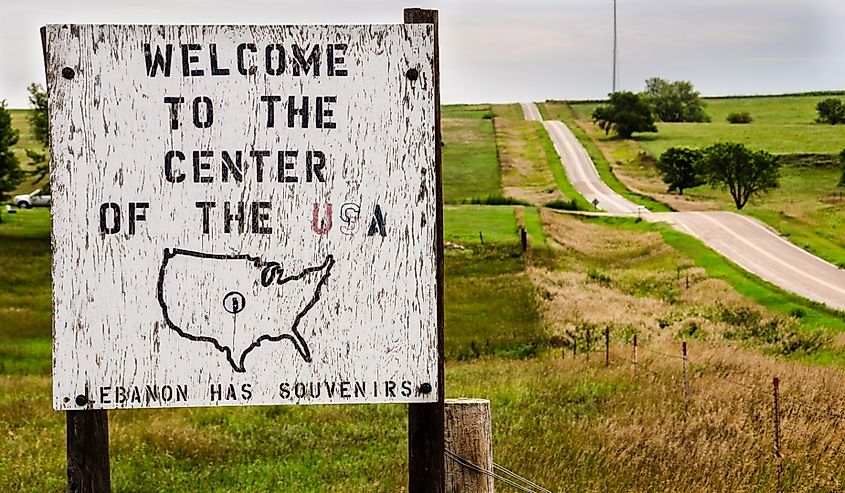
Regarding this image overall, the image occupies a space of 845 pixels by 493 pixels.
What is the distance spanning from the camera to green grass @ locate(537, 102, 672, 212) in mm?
72875

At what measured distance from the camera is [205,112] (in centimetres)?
471

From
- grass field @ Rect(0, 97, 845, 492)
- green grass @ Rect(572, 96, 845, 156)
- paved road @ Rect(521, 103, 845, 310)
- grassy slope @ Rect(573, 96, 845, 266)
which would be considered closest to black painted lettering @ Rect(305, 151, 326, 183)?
grass field @ Rect(0, 97, 845, 492)

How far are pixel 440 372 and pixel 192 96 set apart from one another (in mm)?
1683

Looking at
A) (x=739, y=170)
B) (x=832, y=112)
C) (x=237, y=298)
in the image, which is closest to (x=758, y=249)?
(x=739, y=170)

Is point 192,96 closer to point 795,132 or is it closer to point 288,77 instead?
point 288,77

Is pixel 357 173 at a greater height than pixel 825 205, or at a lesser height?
greater

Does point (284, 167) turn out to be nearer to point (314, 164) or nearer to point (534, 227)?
point (314, 164)

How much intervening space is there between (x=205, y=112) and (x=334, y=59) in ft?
2.07

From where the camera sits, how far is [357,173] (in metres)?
4.72

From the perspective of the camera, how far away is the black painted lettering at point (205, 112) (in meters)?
4.71

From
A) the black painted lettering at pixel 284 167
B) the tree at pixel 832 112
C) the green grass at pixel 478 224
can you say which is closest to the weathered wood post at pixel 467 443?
the black painted lettering at pixel 284 167

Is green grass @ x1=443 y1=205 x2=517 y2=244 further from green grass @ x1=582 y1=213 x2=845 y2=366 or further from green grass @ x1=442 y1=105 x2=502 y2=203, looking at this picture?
green grass @ x1=442 y1=105 x2=502 y2=203

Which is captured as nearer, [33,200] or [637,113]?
[33,200]

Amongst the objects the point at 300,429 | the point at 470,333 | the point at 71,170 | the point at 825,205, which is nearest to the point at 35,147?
the point at 825,205
